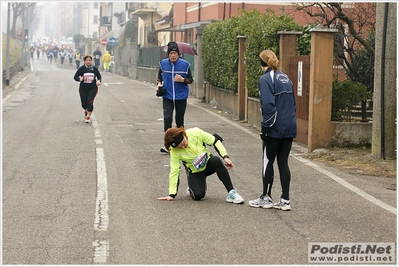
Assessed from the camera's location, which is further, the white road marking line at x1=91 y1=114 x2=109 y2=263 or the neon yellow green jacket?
the neon yellow green jacket

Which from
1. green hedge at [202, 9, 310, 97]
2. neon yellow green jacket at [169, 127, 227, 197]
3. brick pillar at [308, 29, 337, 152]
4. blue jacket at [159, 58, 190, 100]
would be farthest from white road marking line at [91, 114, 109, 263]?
green hedge at [202, 9, 310, 97]

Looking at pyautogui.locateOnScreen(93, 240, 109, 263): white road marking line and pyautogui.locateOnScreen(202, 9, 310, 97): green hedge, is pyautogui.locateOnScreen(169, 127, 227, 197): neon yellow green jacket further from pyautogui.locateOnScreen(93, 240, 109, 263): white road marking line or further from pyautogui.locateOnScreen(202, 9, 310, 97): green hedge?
pyautogui.locateOnScreen(202, 9, 310, 97): green hedge

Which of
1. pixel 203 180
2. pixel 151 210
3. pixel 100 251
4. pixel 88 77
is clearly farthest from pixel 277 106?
pixel 88 77

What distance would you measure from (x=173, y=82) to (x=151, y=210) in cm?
505

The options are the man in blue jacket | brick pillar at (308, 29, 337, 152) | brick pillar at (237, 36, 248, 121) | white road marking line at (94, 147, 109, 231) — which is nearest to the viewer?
→ white road marking line at (94, 147, 109, 231)

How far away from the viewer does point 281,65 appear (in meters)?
17.1

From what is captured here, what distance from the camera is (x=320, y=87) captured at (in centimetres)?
1490

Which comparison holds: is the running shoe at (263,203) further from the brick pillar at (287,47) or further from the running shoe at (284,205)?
the brick pillar at (287,47)

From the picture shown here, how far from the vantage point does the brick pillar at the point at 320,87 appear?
584 inches

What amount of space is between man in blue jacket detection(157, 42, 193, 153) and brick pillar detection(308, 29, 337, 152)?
2.48m

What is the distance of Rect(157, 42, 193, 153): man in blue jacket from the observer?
13.8 metres

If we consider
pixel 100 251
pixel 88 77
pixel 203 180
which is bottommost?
pixel 100 251

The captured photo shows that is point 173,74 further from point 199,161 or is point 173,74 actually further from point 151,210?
point 151,210

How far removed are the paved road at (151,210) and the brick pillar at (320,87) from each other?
0.48 m
